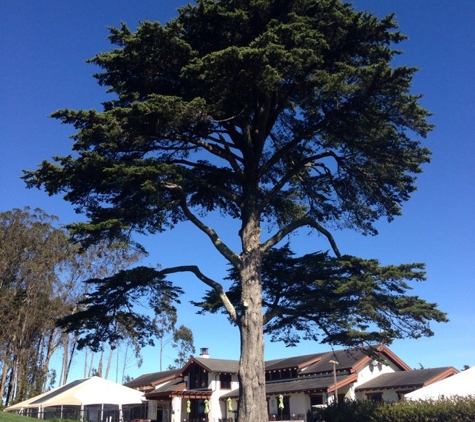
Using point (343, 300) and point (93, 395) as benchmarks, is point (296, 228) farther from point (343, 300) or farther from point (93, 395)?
point (93, 395)

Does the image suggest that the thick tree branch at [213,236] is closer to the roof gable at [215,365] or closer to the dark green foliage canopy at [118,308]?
the dark green foliage canopy at [118,308]

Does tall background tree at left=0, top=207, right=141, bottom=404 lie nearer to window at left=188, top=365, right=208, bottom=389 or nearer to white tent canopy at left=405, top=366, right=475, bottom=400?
window at left=188, top=365, right=208, bottom=389

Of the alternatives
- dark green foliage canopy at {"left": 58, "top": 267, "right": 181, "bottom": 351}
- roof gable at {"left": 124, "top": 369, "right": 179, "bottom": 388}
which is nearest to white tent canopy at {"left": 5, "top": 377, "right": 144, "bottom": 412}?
dark green foliage canopy at {"left": 58, "top": 267, "right": 181, "bottom": 351}

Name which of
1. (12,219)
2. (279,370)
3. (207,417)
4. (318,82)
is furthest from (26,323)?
(318,82)

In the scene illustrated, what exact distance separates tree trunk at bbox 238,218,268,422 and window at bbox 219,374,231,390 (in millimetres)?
27521

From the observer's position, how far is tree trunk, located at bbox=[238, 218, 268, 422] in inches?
484

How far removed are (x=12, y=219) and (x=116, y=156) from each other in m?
27.9

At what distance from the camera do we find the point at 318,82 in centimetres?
1280

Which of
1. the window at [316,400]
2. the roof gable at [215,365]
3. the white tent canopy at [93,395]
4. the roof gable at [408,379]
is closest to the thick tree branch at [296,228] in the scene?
the white tent canopy at [93,395]

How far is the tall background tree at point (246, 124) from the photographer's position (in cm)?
1230

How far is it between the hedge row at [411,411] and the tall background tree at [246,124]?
2143 millimetres

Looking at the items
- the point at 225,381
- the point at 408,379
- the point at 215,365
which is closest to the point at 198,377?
the point at 215,365

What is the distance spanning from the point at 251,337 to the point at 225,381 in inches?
1102

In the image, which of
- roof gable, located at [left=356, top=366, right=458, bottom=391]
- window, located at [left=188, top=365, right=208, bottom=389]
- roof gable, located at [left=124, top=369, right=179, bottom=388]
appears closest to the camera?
roof gable, located at [left=356, top=366, right=458, bottom=391]
